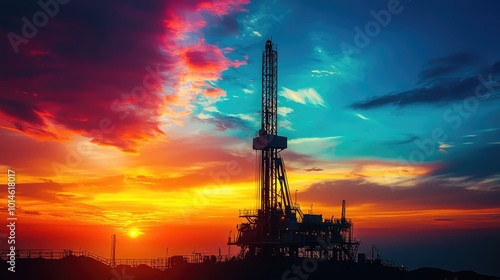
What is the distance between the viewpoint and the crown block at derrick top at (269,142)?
307ft

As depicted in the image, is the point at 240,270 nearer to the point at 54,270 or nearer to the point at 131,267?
the point at 131,267

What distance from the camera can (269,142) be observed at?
93.6 meters

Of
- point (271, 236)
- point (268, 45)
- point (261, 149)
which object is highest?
point (268, 45)

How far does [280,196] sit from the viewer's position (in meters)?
94.2

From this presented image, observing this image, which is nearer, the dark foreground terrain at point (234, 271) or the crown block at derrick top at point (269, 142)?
the dark foreground terrain at point (234, 271)

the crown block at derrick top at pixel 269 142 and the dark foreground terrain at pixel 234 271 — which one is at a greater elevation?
the crown block at derrick top at pixel 269 142

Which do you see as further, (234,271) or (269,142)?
(269,142)

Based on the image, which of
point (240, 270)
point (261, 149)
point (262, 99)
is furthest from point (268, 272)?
point (262, 99)

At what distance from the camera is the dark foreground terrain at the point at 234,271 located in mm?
72156

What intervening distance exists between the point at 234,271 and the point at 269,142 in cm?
2335

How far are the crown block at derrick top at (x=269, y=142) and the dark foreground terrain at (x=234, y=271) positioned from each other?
20.3m

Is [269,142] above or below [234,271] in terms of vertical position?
above

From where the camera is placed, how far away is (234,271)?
3204 inches

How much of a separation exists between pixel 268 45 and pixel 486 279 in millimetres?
53235
